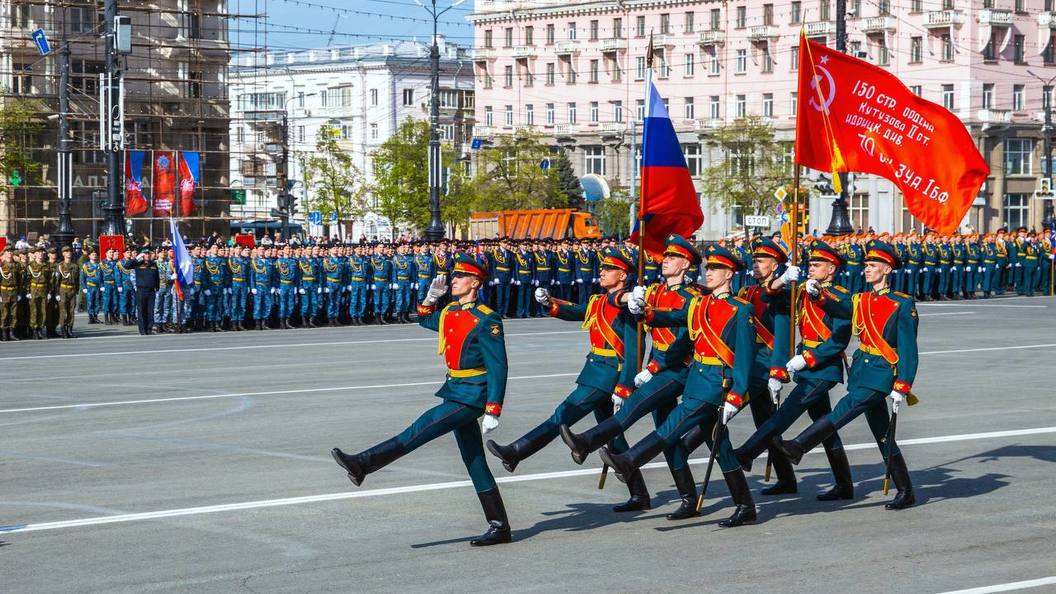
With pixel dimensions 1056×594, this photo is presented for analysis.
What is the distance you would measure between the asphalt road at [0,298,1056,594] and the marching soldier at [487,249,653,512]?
540mm

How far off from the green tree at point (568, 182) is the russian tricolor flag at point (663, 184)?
72407 millimetres

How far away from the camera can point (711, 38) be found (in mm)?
86062

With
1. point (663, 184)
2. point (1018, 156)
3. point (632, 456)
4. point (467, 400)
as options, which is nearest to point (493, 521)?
point (467, 400)

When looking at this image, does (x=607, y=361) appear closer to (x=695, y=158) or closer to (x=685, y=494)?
(x=685, y=494)

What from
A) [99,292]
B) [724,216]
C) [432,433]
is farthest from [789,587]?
[724,216]

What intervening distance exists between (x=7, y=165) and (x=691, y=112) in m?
44.7

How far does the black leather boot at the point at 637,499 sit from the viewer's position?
1020 cm

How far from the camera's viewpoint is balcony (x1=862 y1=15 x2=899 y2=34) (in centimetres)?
7938

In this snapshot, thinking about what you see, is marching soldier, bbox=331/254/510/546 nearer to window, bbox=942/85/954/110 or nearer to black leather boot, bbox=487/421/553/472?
black leather boot, bbox=487/421/553/472

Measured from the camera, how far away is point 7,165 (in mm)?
53469

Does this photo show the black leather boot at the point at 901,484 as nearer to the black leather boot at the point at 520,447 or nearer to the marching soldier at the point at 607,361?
the marching soldier at the point at 607,361

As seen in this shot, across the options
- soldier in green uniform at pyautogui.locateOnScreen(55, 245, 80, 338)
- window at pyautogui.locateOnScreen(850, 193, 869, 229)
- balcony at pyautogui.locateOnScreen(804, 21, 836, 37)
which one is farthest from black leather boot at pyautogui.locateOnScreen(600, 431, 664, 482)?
window at pyautogui.locateOnScreen(850, 193, 869, 229)

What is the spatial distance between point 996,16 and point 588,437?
73030 millimetres

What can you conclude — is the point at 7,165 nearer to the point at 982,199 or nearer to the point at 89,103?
the point at 89,103
